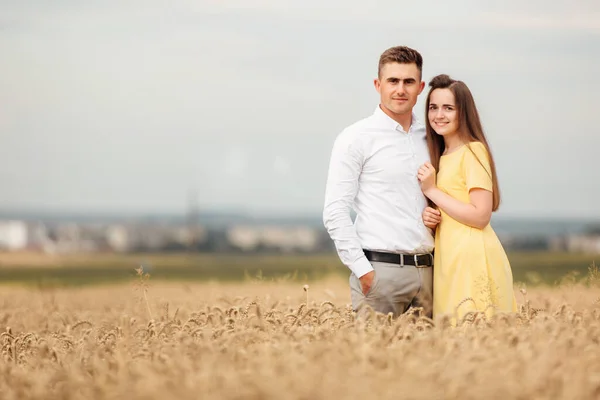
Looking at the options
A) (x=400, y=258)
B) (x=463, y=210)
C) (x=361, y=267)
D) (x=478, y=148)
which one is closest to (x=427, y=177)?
(x=463, y=210)

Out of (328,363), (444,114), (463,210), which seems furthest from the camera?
(444,114)

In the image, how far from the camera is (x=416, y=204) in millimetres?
8094

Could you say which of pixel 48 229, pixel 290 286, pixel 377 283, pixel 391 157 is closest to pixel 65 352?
pixel 377 283

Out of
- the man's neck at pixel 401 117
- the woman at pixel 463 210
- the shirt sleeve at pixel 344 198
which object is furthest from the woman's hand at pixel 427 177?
the shirt sleeve at pixel 344 198

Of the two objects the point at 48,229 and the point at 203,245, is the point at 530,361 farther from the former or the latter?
the point at 48,229

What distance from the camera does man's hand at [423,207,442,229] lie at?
26.2 ft

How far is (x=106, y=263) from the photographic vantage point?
121125 millimetres

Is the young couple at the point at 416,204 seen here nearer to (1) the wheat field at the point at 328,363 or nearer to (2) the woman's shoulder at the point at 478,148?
(2) the woman's shoulder at the point at 478,148

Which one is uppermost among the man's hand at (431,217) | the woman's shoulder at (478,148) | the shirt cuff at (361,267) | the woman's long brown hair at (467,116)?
the woman's long brown hair at (467,116)

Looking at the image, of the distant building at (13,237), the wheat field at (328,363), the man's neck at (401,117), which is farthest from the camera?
the distant building at (13,237)

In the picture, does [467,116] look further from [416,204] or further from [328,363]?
[328,363]

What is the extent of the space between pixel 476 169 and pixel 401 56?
46.1 inches

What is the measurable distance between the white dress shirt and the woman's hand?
0.09 meters

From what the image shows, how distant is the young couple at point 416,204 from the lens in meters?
7.90
